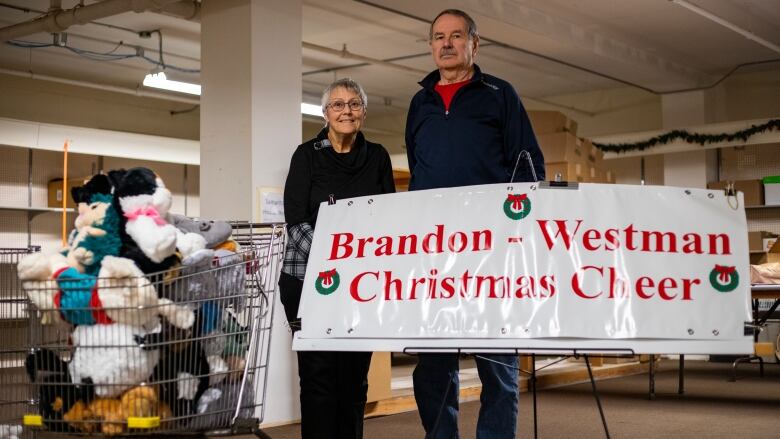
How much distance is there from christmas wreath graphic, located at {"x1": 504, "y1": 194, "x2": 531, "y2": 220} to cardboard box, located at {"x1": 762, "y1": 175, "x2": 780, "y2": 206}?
26.8 feet

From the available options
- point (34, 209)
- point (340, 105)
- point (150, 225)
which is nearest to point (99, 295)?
point (150, 225)

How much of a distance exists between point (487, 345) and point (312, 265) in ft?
1.78

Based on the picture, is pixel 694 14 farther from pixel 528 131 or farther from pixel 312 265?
pixel 312 265

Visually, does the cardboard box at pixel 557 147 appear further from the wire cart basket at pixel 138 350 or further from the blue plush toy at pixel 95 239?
the blue plush toy at pixel 95 239

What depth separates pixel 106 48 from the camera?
9.03 meters

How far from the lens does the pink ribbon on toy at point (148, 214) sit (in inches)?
85.9

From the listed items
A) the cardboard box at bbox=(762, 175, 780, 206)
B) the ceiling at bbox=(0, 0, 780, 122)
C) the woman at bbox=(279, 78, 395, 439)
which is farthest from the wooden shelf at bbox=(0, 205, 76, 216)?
the cardboard box at bbox=(762, 175, 780, 206)

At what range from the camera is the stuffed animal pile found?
83.7 inches

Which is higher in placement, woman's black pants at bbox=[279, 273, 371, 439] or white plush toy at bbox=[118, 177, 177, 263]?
white plush toy at bbox=[118, 177, 177, 263]

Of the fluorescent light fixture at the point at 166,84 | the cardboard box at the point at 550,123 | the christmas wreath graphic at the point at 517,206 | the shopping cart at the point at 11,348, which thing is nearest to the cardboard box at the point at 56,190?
the fluorescent light fixture at the point at 166,84

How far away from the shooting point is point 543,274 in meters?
2.21

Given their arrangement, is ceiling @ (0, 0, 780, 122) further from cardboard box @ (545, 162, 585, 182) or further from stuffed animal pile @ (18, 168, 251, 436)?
stuffed animal pile @ (18, 168, 251, 436)

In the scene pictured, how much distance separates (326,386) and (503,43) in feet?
19.1

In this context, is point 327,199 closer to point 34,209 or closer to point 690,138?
point 34,209
